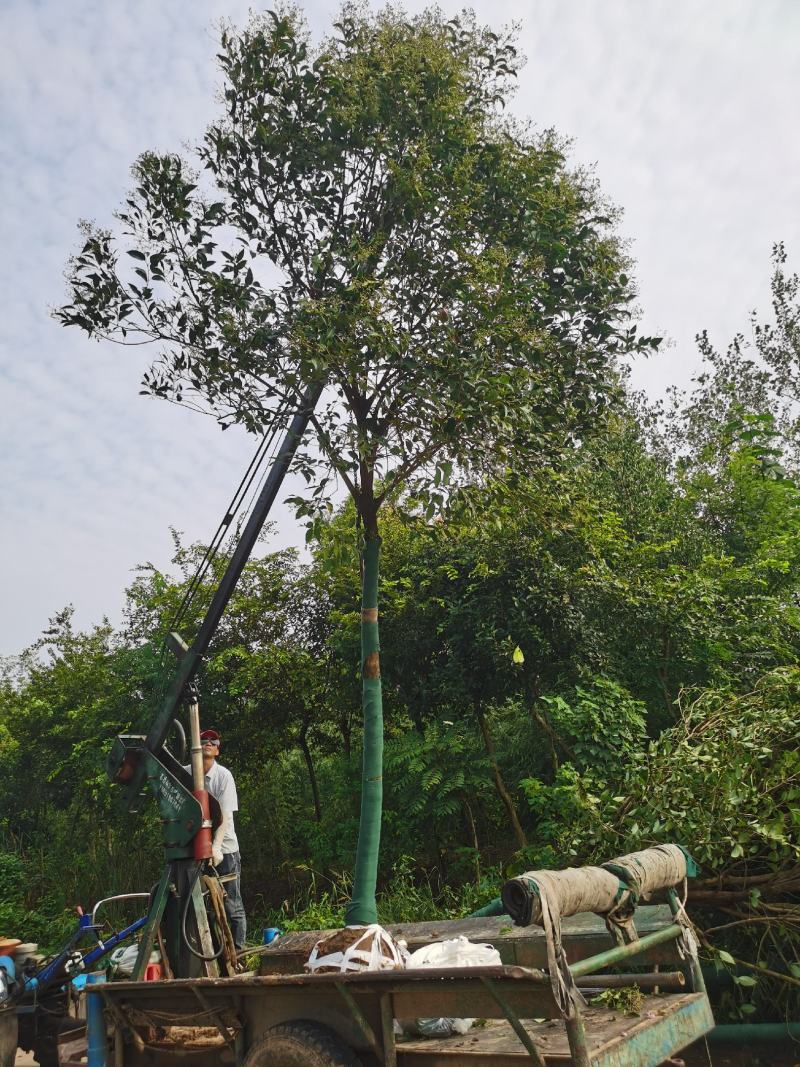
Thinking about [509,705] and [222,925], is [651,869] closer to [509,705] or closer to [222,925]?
[222,925]

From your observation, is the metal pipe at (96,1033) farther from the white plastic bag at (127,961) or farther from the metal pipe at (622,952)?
the metal pipe at (622,952)

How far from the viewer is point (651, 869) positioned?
4102 mm

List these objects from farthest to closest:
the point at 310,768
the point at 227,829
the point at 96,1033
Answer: the point at 310,768 < the point at 227,829 < the point at 96,1033

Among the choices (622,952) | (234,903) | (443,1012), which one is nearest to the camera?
(443,1012)

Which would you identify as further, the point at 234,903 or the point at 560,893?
the point at 234,903

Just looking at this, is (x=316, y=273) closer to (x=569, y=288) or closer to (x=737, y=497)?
(x=569, y=288)

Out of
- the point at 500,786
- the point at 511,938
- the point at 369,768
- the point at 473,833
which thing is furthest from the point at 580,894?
the point at 473,833

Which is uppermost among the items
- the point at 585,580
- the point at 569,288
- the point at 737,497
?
the point at 569,288

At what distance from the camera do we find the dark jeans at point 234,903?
7285mm

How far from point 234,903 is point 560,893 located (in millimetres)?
4747

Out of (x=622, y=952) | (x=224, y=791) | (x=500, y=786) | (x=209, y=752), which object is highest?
(x=209, y=752)

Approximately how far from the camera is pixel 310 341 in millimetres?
7711

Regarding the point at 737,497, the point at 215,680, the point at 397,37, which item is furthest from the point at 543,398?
the point at 215,680

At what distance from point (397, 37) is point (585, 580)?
5.85 m
